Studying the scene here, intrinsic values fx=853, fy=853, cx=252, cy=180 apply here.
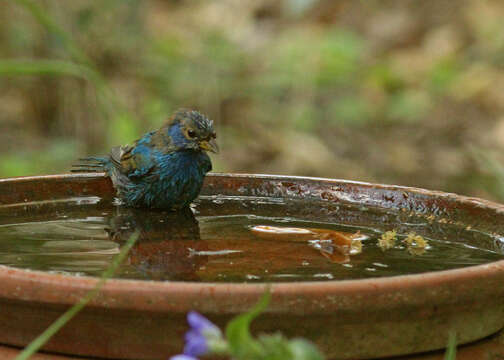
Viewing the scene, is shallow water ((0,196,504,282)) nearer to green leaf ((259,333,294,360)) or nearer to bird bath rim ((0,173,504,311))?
bird bath rim ((0,173,504,311))

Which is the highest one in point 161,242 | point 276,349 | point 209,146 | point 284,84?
point 284,84

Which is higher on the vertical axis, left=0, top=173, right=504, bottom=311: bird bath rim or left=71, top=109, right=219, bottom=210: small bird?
left=71, top=109, right=219, bottom=210: small bird

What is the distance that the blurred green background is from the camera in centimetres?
664

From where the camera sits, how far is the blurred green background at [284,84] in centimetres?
664

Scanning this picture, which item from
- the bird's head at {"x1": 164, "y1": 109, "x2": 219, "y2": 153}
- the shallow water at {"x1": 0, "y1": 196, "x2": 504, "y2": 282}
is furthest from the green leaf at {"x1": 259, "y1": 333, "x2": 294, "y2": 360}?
the bird's head at {"x1": 164, "y1": 109, "x2": 219, "y2": 153}

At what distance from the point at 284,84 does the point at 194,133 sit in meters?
5.38

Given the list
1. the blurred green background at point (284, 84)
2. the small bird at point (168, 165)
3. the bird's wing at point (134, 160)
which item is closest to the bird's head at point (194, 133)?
the small bird at point (168, 165)

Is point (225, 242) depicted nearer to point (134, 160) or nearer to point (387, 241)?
point (387, 241)

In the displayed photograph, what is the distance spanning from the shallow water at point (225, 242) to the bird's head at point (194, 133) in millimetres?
228

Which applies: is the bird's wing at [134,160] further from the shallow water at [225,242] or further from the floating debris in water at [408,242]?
the floating debris in water at [408,242]

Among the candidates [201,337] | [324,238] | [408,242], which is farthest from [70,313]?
[408,242]

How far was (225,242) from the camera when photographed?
7.48 feet

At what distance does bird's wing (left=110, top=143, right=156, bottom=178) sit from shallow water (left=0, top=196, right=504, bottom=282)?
0.19 metres

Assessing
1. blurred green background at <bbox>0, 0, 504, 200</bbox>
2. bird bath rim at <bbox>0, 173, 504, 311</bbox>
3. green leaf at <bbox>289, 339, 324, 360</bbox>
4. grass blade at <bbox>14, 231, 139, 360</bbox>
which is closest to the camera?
green leaf at <bbox>289, 339, 324, 360</bbox>
